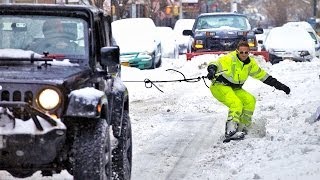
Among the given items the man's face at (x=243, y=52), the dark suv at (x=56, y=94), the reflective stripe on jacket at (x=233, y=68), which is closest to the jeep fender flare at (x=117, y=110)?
the dark suv at (x=56, y=94)

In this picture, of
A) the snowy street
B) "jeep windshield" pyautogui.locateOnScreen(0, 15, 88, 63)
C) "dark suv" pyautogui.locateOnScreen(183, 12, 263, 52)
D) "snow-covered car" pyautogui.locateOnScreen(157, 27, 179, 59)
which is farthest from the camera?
"snow-covered car" pyautogui.locateOnScreen(157, 27, 179, 59)

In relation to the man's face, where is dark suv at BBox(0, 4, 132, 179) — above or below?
above

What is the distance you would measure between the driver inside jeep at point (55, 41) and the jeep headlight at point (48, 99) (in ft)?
3.32

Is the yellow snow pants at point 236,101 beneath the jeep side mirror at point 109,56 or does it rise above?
beneath

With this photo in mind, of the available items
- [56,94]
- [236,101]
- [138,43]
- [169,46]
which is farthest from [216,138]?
[169,46]

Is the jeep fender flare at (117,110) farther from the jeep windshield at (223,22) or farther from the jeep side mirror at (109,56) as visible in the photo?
the jeep windshield at (223,22)

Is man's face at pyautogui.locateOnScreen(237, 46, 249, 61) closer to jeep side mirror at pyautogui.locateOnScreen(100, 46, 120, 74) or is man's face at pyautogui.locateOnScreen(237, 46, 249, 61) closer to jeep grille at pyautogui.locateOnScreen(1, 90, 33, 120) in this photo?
jeep side mirror at pyautogui.locateOnScreen(100, 46, 120, 74)

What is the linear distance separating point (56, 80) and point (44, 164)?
0.61 metres

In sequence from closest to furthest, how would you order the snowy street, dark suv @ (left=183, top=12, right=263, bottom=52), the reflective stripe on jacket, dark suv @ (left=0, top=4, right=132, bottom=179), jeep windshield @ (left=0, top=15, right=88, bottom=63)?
dark suv @ (left=0, top=4, right=132, bottom=179) < jeep windshield @ (left=0, top=15, right=88, bottom=63) < the snowy street < the reflective stripe on jacket < dark suv @ (left=183, top=12, right=263, bottom=52)

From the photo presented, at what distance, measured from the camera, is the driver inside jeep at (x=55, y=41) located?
5.93 meters

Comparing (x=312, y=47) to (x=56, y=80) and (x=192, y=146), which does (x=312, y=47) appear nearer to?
(x=192, y=146)

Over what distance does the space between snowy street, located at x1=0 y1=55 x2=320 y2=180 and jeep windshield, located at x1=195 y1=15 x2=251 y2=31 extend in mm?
4204

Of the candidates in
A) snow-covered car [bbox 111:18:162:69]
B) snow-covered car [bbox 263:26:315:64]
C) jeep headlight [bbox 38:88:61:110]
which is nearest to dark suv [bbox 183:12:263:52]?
snow-covered car [bbox 111:18:162:69]

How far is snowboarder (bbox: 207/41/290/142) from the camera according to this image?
926 cm
